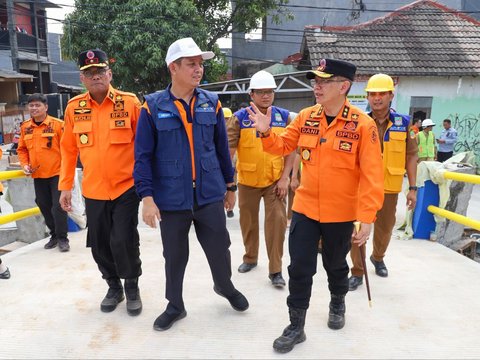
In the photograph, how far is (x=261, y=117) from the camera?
258 centimetres

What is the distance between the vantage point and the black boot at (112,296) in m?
3.12

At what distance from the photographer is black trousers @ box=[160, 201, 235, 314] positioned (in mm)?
2768

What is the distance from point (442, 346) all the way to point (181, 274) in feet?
6.05

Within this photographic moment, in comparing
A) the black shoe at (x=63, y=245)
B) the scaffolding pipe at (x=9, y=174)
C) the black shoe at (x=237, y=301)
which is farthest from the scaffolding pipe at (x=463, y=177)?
the scaffolding pipe at (x=9, y=174)

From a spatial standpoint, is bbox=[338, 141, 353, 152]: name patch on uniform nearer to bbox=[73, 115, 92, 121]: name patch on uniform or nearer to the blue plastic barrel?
bbox=[73, 115, 92, 121]: name patch on uniform

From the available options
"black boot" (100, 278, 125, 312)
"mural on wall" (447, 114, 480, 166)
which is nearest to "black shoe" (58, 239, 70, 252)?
"black boot" (100, 278, 125, 312)

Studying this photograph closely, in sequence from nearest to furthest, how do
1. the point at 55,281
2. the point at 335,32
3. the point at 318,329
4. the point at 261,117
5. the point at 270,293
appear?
the point at 261,117 → the point at 318,329 → the point at 270,293 → the point at 55,281 → the point at 335,32

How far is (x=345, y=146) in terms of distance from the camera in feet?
8.39

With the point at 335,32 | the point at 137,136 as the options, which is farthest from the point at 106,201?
the point at 335,32

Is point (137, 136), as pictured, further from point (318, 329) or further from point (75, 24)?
point (75, 24)

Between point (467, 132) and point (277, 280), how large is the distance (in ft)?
38.1

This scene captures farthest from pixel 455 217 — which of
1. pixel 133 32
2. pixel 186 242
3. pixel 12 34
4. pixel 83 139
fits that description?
pixel 12 34

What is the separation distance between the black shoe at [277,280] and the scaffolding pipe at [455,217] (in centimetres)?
203

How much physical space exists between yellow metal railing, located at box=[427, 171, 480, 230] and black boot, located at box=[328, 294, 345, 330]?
195 centimetres
